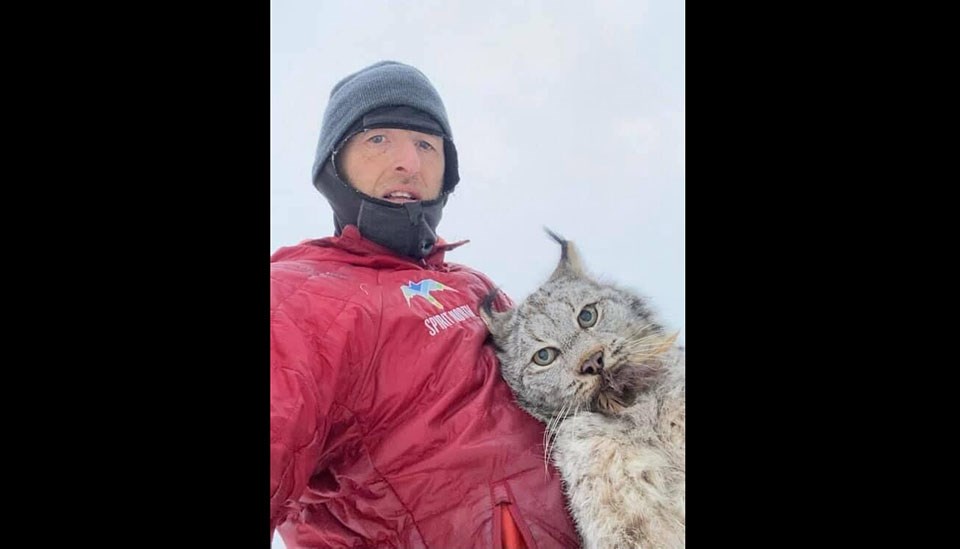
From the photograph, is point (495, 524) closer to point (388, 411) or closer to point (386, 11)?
point (388, 411)

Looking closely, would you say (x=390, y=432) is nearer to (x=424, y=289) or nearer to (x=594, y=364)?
(x=424, y=289)

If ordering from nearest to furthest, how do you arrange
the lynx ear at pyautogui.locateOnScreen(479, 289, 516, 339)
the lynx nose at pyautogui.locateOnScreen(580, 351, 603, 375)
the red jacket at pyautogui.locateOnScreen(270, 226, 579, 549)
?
1. the red jacket at pyautogui.locateOnScreen(270, 226, 579, 549)
2. the lynx nose at pyautogui.locateOnScreen(580, 351, 603, 375)
3. the lynx ear at pyautogui.locateOnScreen(479, 289, 516, 339)

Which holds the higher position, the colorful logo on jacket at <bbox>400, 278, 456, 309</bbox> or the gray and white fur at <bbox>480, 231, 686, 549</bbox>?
the colorful logo on jacket at <bbox>400, 278, 456, 309</bbox>

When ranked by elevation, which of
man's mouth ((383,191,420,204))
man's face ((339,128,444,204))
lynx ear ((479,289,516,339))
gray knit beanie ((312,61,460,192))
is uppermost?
gray knit beanie ((312,61,460,192))

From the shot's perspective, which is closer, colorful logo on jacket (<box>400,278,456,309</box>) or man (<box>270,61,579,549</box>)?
man (<box>270,61,579,549</box>)

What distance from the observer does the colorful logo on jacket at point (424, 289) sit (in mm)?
1479

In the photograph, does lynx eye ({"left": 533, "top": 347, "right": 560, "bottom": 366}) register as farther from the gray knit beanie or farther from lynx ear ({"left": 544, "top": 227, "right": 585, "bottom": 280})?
the gray knit beanie

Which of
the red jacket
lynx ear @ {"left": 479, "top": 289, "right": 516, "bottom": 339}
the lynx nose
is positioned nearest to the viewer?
the red jacket

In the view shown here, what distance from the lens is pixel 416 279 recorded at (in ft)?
4.99

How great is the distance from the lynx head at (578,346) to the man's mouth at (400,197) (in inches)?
11.1

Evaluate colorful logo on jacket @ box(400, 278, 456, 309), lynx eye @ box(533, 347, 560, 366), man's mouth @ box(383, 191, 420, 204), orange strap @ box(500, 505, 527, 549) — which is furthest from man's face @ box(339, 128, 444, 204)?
orange strap @ box(500, 505, 527, 549)

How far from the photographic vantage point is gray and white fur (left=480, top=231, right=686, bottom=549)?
4.32 ft

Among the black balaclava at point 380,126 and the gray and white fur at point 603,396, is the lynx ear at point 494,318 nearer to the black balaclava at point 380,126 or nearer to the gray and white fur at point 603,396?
the gray and white fur at point 603,396
